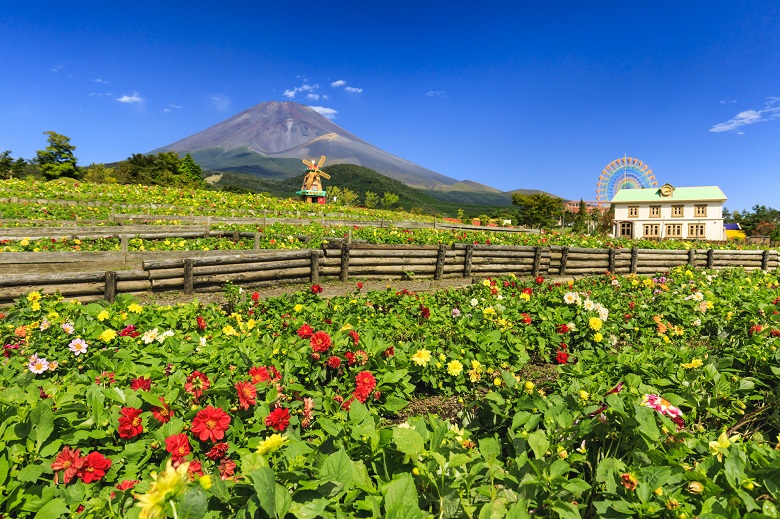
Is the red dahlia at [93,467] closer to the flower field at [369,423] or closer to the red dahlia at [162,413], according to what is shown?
the flower field at [369,423]

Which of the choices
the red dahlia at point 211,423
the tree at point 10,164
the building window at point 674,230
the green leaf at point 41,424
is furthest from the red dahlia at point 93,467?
the tree at point 10,164

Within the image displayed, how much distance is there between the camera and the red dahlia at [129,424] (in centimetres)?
215

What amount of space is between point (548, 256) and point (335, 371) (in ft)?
43.7

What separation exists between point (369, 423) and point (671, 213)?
5793 centimetres

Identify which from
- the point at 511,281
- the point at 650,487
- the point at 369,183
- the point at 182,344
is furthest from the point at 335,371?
the point at 369,183

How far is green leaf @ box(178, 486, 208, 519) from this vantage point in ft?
3.58

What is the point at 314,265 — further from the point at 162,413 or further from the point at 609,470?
the point at 609,470

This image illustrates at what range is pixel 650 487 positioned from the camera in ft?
5.58

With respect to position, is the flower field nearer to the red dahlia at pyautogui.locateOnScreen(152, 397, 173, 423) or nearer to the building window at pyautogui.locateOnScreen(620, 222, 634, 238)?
the red dahlia at pyautogui.locateOnScreen(152, 397, 173, 423)

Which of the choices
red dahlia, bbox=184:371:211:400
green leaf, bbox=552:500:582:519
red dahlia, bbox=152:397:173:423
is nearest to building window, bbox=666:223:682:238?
green leaf, bbox=552:500:582:519

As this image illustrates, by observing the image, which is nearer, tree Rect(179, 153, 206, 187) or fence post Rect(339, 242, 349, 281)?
fence post Rect(339, 242, 349, 281)

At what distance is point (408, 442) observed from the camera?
1.84 meters

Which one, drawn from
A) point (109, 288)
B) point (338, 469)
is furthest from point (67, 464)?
point (109, 288)

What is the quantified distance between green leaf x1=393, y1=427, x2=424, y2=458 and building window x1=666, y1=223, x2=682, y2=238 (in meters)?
57.0
